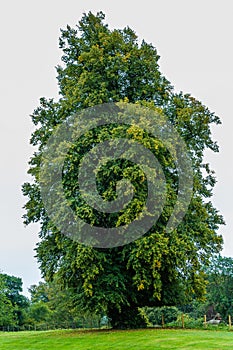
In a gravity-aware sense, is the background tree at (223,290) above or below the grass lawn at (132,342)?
above

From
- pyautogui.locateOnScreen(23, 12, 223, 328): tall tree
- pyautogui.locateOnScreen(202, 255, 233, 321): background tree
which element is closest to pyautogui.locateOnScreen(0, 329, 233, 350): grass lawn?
pyautogui.locateOnScreen(23, 12, 223, 328): tall tree

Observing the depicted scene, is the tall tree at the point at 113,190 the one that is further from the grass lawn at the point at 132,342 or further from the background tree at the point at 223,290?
the background tree at the point at 223,290

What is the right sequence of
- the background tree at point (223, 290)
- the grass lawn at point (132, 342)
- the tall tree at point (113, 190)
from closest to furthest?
the grass lawn at point (132, 342) → the tall tree at point (113, 190) → the background tree at point (223, 290)

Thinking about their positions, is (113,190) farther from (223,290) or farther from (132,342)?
(223,290)

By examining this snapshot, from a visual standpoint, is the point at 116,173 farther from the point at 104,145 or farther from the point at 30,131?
the point at 30,131

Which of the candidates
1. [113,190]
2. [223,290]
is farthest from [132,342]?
[223,290]

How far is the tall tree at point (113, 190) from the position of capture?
19.7 m

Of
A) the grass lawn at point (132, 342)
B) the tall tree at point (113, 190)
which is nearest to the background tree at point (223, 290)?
the tall tree at point (113, 190)

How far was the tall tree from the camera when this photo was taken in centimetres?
1967

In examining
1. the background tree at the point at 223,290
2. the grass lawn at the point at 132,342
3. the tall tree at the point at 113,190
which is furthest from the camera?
the background tree at the point at 223,290

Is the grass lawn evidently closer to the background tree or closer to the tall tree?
the tall tree

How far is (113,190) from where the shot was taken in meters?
20.3

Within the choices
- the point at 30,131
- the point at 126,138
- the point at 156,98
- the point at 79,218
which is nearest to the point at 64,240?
the point at 79,218

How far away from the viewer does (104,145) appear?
2169 centimetres
